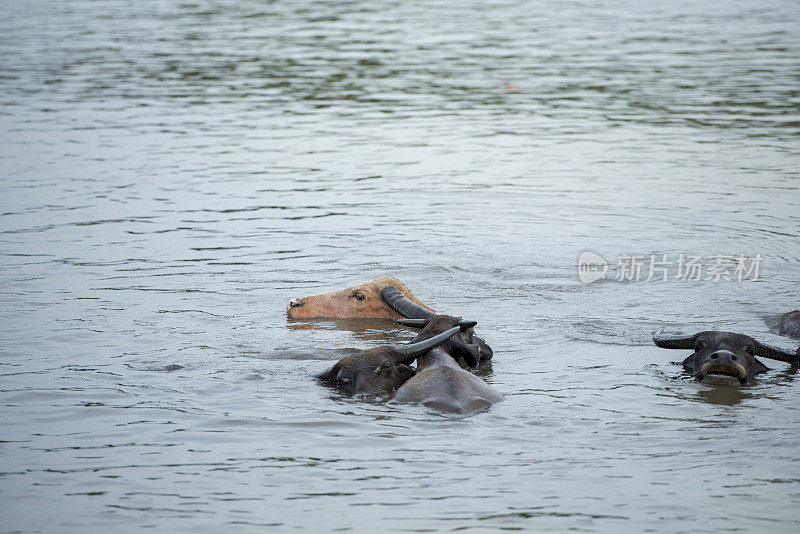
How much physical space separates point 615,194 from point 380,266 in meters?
5.33

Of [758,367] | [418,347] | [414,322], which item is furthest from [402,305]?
[758,367]

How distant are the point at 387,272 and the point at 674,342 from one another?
14.7ft

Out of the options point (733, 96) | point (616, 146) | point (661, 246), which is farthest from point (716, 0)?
point (661, 246)

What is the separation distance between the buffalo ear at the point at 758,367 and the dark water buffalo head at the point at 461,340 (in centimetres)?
236

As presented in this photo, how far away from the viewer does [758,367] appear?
9367 mm

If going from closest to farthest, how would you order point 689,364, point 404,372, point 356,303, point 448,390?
point 448,390
point 404,372
point 689,364
point 356,303

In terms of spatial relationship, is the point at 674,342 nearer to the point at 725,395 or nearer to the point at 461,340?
the point at 725,395

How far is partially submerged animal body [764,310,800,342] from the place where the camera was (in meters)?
10.2

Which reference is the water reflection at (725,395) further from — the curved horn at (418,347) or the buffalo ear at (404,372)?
the buffalo ear at (404,372)

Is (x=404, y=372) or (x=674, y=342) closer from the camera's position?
(x=404, y=372)

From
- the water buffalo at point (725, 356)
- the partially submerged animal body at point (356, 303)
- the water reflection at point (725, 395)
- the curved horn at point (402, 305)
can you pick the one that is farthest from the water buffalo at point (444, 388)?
the partially submerged animal body at point (356, 303)

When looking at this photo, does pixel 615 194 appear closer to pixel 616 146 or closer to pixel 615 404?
pixel 616 146

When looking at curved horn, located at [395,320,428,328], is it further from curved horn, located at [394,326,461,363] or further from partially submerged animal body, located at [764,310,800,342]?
partially submerged animal body, located at [764,310,800,342]

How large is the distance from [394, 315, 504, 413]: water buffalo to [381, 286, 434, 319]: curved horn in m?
1.07
